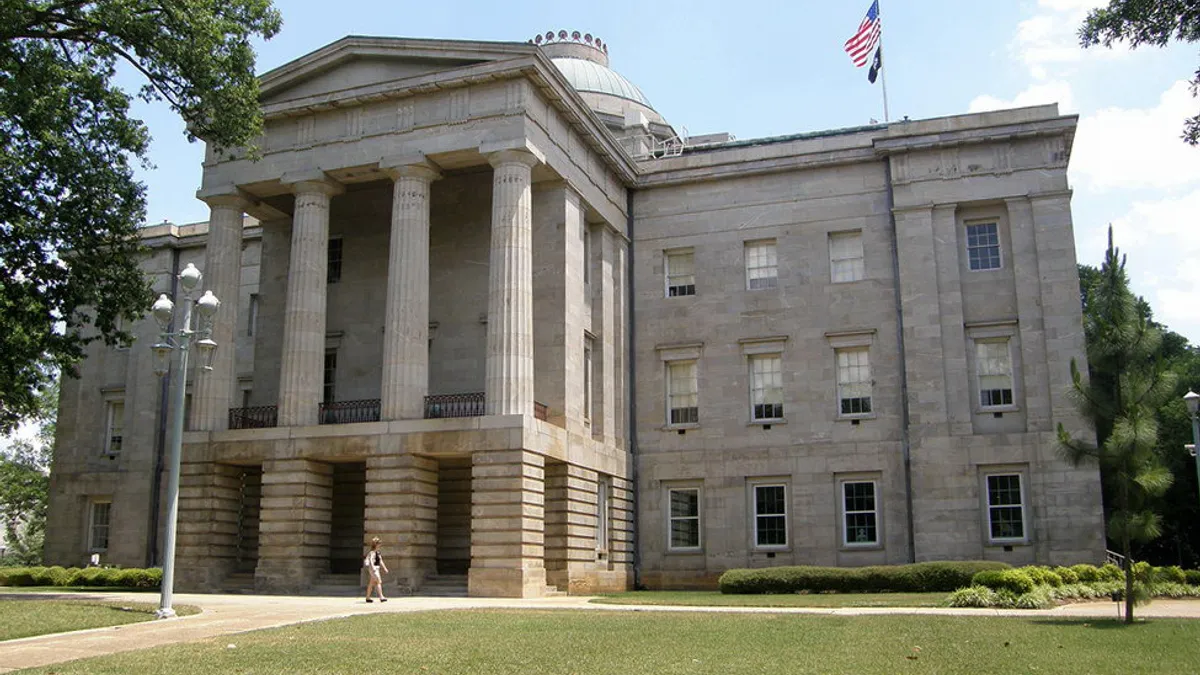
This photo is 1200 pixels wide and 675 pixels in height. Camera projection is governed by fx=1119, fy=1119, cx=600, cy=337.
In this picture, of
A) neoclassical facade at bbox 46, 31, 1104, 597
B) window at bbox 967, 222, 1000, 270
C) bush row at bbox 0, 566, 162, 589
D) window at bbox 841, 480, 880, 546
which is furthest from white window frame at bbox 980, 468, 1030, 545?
bush row at bbox 0, 566, 162, 589

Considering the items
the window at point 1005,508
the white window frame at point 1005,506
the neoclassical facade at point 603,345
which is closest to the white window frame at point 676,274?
the neoclassical facade at point 603,345

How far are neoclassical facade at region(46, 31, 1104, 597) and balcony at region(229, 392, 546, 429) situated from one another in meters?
0.14

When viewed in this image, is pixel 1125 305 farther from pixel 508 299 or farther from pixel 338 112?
pixel 338 112

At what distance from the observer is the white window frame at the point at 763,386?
133ft

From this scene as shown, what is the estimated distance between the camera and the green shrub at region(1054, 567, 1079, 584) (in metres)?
30.8

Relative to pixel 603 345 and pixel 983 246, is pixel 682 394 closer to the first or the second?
pixel 603 345

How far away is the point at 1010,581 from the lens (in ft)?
86.0

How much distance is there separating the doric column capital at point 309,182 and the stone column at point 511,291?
6220 mm

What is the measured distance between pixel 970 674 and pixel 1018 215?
28.2 m

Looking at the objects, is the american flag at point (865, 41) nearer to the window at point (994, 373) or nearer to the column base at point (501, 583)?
the window at point (994, 373)

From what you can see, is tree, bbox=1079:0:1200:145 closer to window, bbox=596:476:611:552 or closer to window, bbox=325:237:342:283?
window, bbox=596:476:611:552

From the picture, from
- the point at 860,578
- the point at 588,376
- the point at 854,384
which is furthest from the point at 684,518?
the point at 860,578

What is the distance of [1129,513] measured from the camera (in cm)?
2125

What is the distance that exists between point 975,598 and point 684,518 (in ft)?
53.5
